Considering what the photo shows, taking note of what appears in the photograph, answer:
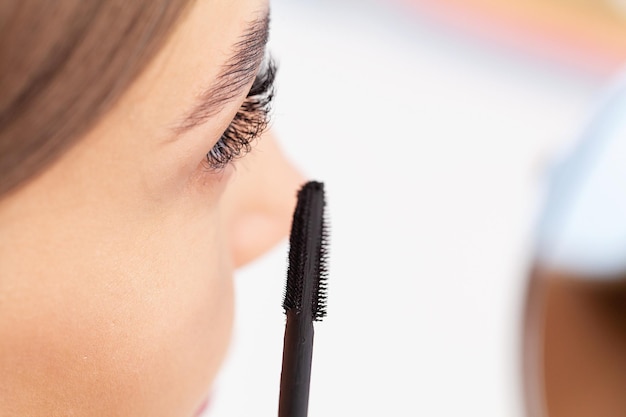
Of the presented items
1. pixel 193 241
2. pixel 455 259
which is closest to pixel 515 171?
pixel 455 259

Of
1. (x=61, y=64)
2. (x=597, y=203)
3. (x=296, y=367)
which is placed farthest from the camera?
(x=597, y=203)

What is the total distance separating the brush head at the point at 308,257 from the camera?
387 mm

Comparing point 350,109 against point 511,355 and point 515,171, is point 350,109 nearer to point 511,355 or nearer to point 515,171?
point 515,171

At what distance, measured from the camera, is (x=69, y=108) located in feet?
0.85

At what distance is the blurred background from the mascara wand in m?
0.23

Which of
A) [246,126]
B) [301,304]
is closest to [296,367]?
[301,304]

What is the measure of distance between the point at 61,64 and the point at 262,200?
35 cm

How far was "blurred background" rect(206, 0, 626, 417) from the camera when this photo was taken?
0.64m

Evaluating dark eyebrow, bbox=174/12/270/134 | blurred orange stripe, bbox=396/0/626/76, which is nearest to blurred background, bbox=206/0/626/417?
blurred orange stripe, bbox=396/0/626/76

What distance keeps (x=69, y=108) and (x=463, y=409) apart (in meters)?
0.48

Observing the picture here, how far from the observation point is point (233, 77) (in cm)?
32

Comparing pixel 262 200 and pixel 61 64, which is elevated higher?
pixel 262 200

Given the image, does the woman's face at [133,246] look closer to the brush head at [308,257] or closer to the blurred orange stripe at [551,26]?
the brush head at [308,257]

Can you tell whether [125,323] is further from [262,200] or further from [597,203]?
[597,203]
